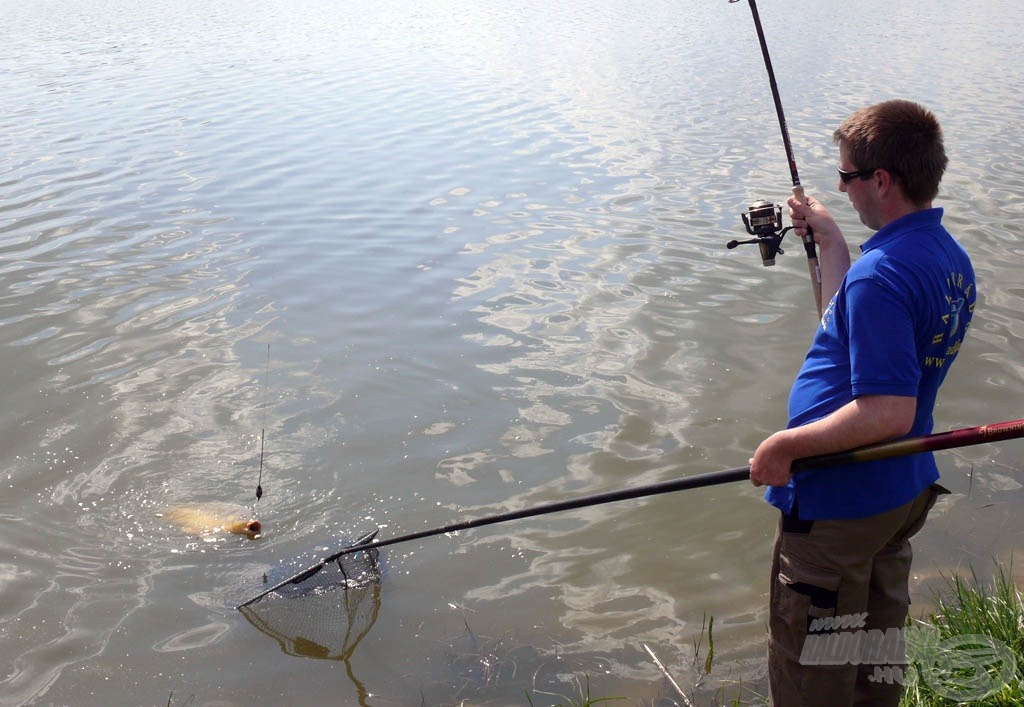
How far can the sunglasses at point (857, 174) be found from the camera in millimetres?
2533

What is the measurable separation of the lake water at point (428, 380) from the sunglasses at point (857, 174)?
2202 millimetres

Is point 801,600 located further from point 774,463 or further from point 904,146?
point 904,146

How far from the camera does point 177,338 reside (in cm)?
711

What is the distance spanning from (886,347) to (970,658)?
55.1 inches

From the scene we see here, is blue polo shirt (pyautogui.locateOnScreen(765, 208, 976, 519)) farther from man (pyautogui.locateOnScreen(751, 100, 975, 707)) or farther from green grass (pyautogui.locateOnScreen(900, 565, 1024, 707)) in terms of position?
green grass (pyautogui.locateOnScreen(900, 565, 1024, 707))

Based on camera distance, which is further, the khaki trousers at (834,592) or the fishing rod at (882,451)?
the khaki trousers at (834,592)

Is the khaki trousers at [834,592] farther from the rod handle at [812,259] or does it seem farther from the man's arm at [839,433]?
the rod handle at [812,259]

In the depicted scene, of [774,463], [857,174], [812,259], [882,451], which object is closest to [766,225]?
[812,259]

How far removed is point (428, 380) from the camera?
6.59 metres

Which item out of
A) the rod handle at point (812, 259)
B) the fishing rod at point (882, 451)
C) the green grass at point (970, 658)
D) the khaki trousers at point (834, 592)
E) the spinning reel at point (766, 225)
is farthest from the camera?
the spinning reel at point (766, 225)

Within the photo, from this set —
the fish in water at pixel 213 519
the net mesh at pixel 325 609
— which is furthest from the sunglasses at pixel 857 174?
the fish in water at pixel 213 519

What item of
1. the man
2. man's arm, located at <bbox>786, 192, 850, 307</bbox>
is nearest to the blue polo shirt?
the man

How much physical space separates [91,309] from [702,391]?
15.4ft

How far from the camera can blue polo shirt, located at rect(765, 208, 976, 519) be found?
237cm
